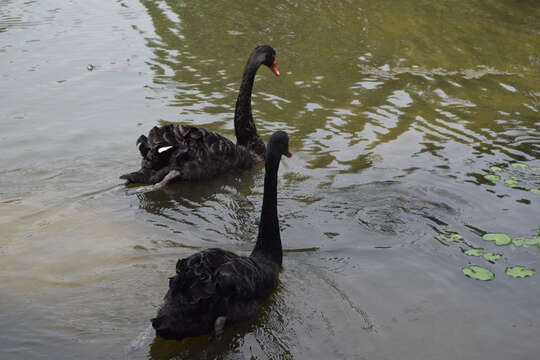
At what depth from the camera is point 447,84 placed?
312 inches

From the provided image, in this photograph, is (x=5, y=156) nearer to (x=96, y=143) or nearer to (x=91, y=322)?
(x=96, y=143)

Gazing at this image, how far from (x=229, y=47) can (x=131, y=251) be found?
19.2 ft

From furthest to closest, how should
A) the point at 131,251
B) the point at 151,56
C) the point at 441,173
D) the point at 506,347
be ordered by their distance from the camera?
the point at 151,56 < the point at 441,173 < the point at 131,251 < the point at 506,347

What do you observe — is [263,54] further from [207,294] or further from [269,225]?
[207,294]

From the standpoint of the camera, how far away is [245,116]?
608 cm

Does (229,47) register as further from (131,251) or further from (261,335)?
(261,335)

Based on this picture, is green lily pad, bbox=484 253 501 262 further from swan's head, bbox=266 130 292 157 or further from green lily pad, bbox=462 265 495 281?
swan's head, bbox=266 130 292 157

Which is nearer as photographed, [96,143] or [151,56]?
[96,143]

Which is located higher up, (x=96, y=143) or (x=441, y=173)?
(x=441, y=173)

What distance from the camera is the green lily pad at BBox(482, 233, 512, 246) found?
175 inches

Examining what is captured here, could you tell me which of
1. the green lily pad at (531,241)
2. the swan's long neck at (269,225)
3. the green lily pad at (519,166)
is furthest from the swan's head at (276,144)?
the green lily pad at (519,166)

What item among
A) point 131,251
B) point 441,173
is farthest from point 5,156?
point 441,173

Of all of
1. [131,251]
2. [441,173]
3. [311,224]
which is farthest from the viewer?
[441,173]

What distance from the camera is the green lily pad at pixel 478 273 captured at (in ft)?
13.3
